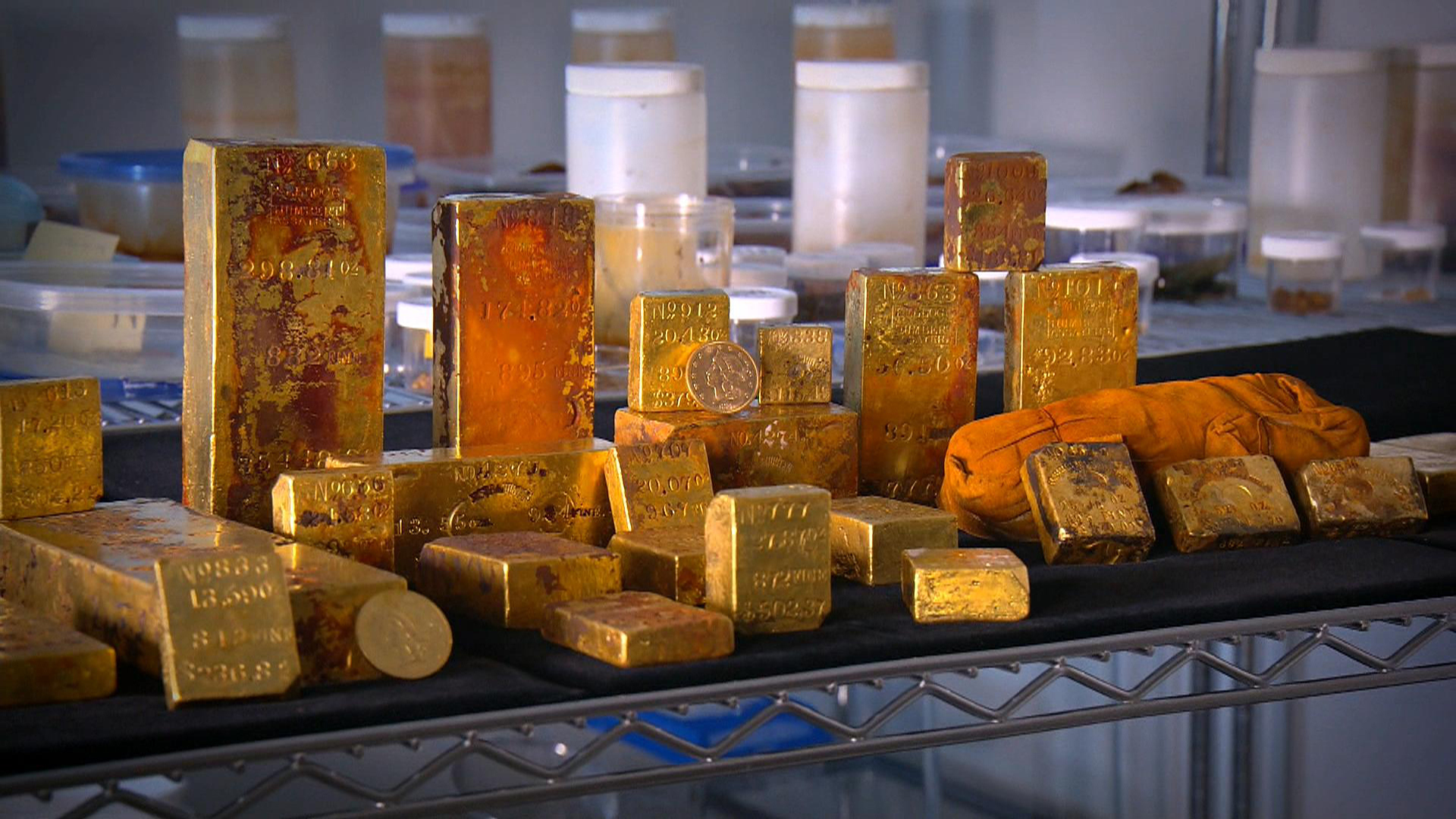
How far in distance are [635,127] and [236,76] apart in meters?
0.52

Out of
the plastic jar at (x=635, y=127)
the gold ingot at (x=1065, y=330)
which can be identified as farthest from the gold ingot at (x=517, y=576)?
the plastic jar at (x=635, y=127)

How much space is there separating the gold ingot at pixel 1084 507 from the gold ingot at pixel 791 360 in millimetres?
155

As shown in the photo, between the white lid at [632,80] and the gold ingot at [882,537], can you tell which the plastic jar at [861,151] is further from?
the gold ingot at [882,537]

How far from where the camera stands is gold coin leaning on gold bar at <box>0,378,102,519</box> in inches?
39.8

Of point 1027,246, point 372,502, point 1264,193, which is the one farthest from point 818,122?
point 372,502

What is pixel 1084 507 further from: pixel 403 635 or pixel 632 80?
pixel 632 80

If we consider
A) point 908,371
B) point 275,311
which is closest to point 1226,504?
point 908,371

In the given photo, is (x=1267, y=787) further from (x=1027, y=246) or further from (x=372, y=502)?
(x=372, y=502)

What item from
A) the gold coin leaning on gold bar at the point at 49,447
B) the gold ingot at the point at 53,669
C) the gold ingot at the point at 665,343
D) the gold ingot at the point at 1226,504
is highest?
the gold ingot at the point at 665,343

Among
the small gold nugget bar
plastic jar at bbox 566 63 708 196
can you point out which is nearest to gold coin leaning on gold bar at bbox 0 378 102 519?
the small gold nugget bar

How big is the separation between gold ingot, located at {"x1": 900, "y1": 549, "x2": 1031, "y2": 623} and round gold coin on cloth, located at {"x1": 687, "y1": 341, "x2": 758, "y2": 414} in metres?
0.20

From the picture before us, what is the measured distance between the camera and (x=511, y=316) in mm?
1106

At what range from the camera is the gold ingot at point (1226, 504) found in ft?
3.69

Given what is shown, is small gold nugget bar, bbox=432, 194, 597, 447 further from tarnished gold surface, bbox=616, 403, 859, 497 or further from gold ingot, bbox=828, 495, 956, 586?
gold ingot, bbox=828, 495, 956, 586
